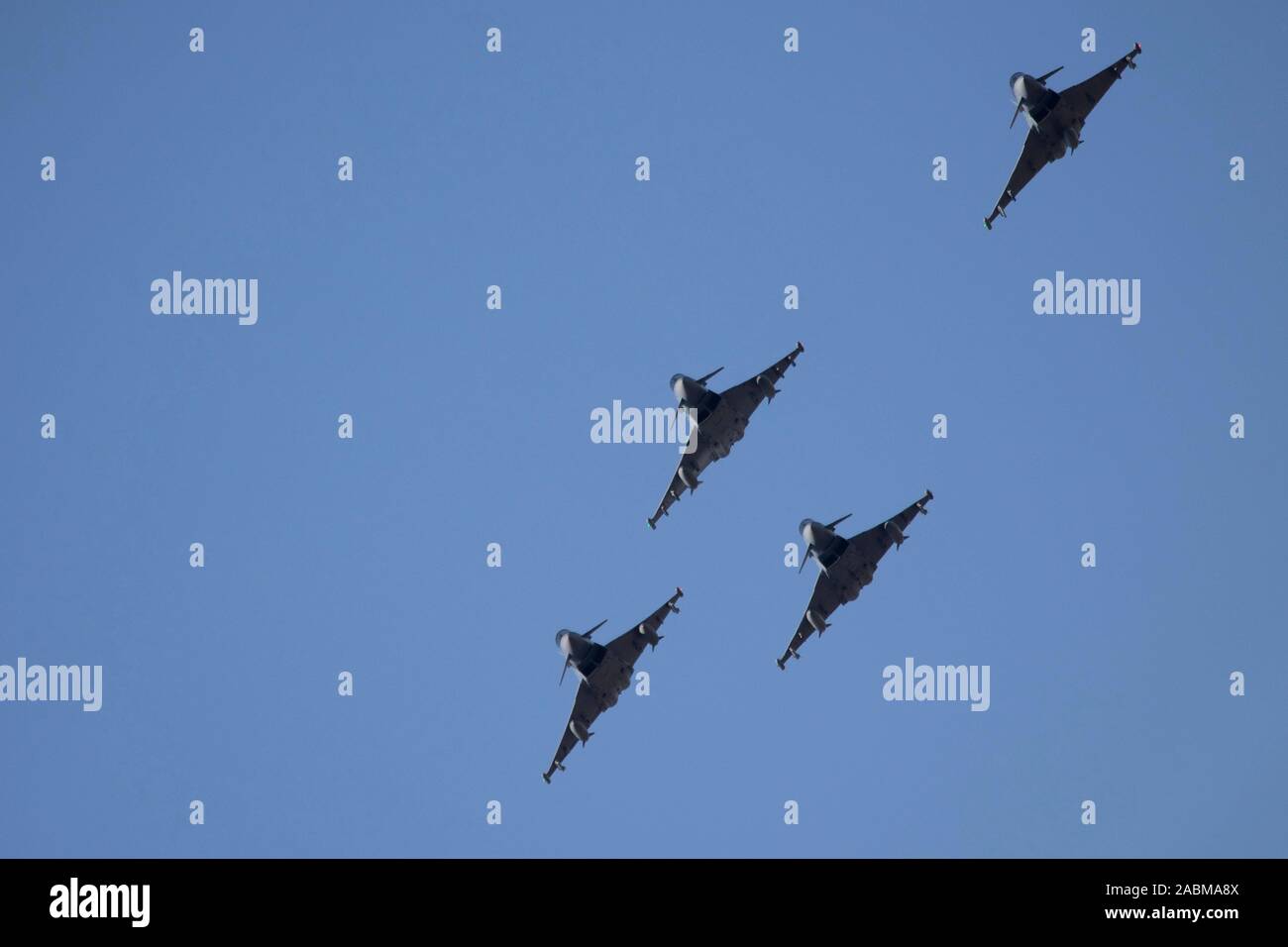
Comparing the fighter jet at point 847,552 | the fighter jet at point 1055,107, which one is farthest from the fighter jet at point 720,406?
the fighter jet at point 1055,107

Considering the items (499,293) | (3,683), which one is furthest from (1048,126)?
(3,683)

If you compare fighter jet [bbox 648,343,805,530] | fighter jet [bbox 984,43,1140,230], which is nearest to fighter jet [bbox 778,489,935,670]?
fighter jet [bbox 648,343,805,530]

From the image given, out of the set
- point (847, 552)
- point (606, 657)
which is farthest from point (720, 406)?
point (606, 657)

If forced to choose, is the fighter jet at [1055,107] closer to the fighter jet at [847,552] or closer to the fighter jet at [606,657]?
the fighter jet at [847,552]

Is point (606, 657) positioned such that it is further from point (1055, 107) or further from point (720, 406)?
point (1055, 107)
